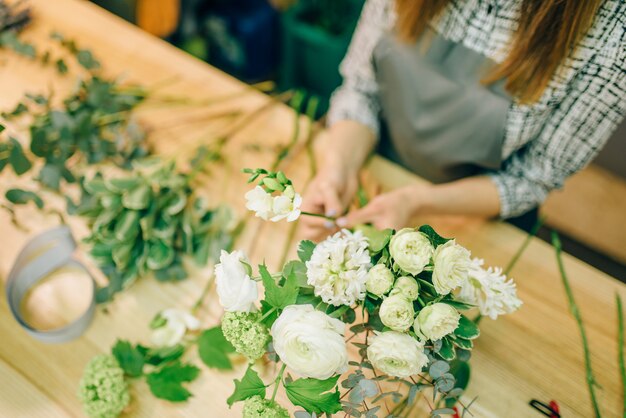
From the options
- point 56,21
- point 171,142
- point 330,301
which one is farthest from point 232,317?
point 56,21

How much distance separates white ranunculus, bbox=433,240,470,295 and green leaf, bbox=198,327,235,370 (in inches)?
15.0

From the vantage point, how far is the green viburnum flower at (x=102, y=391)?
725 millimetres

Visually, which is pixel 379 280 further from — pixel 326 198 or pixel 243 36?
pixel 243 36

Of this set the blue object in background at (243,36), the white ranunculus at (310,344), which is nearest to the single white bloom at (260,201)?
the white ranunculus at (310,344)

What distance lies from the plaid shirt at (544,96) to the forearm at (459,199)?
3 cm

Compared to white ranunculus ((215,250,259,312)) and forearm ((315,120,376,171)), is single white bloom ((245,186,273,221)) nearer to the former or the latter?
white ranunculus ((215,250,259,312))

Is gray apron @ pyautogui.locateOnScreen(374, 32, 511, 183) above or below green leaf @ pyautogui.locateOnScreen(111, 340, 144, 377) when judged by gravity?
above

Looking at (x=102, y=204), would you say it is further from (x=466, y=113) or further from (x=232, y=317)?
(x=466, y=113)

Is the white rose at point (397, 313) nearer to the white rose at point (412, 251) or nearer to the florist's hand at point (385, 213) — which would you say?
the white rose at point (412, 251)

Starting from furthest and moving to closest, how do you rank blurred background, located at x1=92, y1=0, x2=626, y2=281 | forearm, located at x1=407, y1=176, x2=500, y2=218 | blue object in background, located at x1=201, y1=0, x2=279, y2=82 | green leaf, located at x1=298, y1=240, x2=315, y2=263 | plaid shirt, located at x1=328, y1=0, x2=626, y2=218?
blue object in background, located at x1=201, y1=0, x2=279, y2=82
blurred background, located at x1=92, y1=0, x2=626, y2=281
forearm, located at x1=407, y1=176, x2=500, y2=218
plaid shirt, located at x1=328, y1=0, x2=626, y2=218
green leaf, located at x1=298, y1=240, x2=315, y2=263

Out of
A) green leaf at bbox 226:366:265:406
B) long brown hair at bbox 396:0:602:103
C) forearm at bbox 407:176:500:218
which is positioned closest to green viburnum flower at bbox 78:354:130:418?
green leaf at bbox 226:366:265:406

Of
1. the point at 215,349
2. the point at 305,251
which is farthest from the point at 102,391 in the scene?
the point at 305,251

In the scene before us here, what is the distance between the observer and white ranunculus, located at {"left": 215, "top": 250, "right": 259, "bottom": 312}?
1.70 ft

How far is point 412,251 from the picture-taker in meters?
0.50
